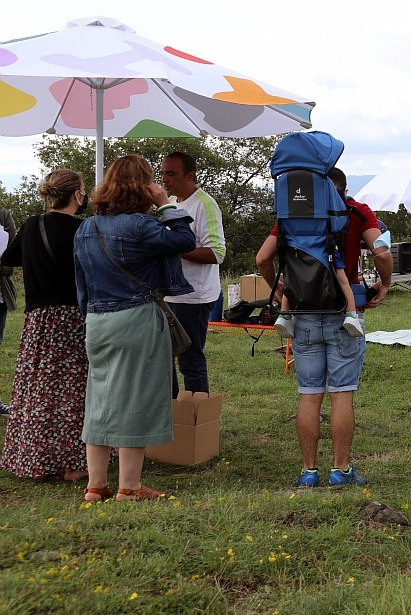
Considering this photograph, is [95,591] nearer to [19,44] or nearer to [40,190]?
[40,190]

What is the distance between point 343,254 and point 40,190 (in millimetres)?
1718

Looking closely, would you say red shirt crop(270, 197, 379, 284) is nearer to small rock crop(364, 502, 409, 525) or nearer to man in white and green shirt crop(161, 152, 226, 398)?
man in white and green shirt crop(161, 152, 226, 398)

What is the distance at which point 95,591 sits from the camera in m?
2.87

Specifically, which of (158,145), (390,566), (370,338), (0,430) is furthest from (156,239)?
(158,145)

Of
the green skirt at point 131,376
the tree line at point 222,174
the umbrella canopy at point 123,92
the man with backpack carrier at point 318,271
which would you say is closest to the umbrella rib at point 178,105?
the umbrella canopy at point 123,92

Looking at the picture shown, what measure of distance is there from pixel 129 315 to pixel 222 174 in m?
25.2

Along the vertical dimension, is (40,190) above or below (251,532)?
above

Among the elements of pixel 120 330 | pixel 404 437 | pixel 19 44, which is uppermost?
pixel 19 44

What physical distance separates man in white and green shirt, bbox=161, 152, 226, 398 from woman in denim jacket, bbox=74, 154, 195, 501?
95 cm

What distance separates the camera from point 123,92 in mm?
6949

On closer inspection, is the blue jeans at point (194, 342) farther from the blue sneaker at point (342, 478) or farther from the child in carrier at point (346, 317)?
the blue sneaker at point (342, 478)

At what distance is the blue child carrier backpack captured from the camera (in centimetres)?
451

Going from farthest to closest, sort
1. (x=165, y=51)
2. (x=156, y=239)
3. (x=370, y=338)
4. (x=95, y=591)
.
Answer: (x=370, y=338) < (x=165, y=51) < (x=156, y=239) < (x=95, y=591)

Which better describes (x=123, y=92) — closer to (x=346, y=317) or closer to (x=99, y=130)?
(x=99, y=130)
